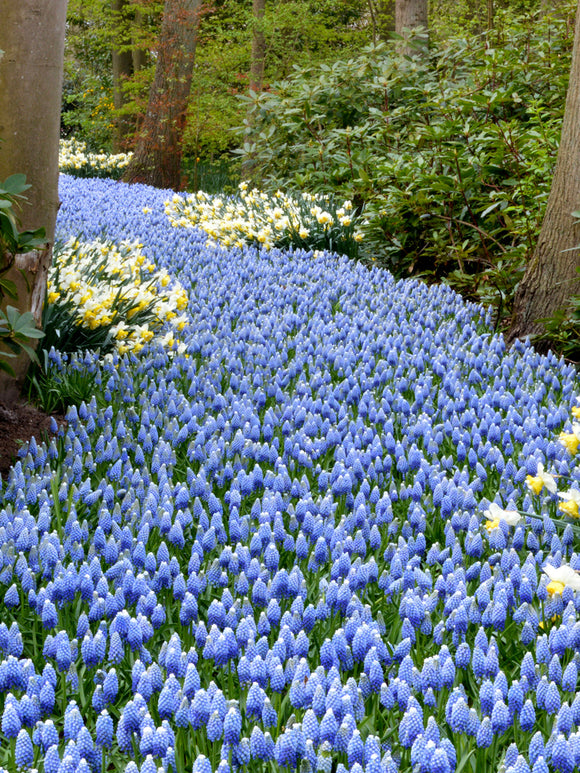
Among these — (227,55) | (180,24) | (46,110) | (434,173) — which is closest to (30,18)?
(46,110)

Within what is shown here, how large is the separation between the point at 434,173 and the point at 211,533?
19.1 feet

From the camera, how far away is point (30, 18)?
3.67m

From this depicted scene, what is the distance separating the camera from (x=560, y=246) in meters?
5.16

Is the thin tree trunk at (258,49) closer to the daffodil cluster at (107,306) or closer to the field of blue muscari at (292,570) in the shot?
the daffodil cluster at (107,306)

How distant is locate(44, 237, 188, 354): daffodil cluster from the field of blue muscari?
169 millimetres

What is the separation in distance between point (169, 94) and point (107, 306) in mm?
9754

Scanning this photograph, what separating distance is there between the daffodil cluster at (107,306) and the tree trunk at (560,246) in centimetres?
221

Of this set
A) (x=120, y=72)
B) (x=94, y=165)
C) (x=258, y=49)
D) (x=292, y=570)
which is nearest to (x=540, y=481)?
(x=292, y=570)

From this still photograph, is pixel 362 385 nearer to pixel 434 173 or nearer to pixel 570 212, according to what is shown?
pixel 570 212

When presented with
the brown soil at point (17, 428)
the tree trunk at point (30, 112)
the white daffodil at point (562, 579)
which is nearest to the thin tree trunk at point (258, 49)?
the tree trunk at point (30, 112)

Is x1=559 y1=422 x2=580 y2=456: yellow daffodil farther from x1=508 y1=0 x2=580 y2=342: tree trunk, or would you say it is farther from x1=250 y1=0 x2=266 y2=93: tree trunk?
x1=250 y1=0 x2=266 y2=93: tree trunk

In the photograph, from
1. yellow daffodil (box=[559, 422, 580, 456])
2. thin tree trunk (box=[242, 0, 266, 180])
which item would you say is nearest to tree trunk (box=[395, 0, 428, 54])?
thin tree trunk (box=[242, 0, 266, 180])

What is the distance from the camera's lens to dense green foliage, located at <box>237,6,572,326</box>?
6.70 m

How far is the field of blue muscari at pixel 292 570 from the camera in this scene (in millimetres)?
1709
